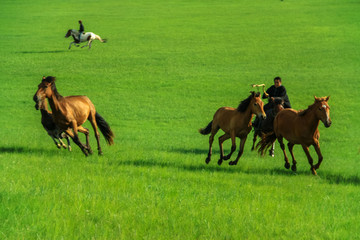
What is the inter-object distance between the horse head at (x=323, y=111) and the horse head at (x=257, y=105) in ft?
4.03

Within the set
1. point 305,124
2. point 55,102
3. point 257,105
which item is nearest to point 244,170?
point 257,105

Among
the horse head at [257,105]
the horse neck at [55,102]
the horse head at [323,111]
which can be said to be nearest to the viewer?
the horse head at [323,111]

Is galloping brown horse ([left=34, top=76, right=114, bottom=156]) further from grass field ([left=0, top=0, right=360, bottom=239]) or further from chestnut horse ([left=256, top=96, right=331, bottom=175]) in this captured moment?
chestnut horse ([left=256, top=96, right=331, bottom=175])

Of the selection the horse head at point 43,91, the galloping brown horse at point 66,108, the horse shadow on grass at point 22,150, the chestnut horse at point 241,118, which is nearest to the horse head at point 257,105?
the chestnut horse at point 241,118

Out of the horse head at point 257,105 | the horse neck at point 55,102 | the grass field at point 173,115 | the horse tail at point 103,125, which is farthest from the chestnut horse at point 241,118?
the horse neck at point 55,102

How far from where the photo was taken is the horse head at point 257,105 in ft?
39.6

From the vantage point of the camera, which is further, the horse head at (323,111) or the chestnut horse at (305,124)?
the chestnut horse at (305,124)

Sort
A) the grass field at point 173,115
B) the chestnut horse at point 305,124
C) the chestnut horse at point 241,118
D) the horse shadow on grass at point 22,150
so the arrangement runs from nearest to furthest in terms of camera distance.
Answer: the grass field at point 173,115, the chestnut horse at point 305,124, the chestnut horse at point 241,118, the horse shadow on grass at point 22,150

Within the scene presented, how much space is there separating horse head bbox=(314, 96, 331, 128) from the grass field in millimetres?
1349

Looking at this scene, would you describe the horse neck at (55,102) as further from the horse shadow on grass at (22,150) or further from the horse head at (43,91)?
the horse shadow on grass at (22,150)

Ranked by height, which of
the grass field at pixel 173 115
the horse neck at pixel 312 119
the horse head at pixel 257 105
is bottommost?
the grass field at pixel 173 115

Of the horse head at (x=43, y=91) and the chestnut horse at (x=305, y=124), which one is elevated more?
the horse head at (x=43, y=91)

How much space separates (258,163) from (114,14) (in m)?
56.3

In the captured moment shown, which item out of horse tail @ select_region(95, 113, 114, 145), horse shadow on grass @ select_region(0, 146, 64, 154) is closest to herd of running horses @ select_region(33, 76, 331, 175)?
horse tail @ select_region(95, 113, 114, 145)
